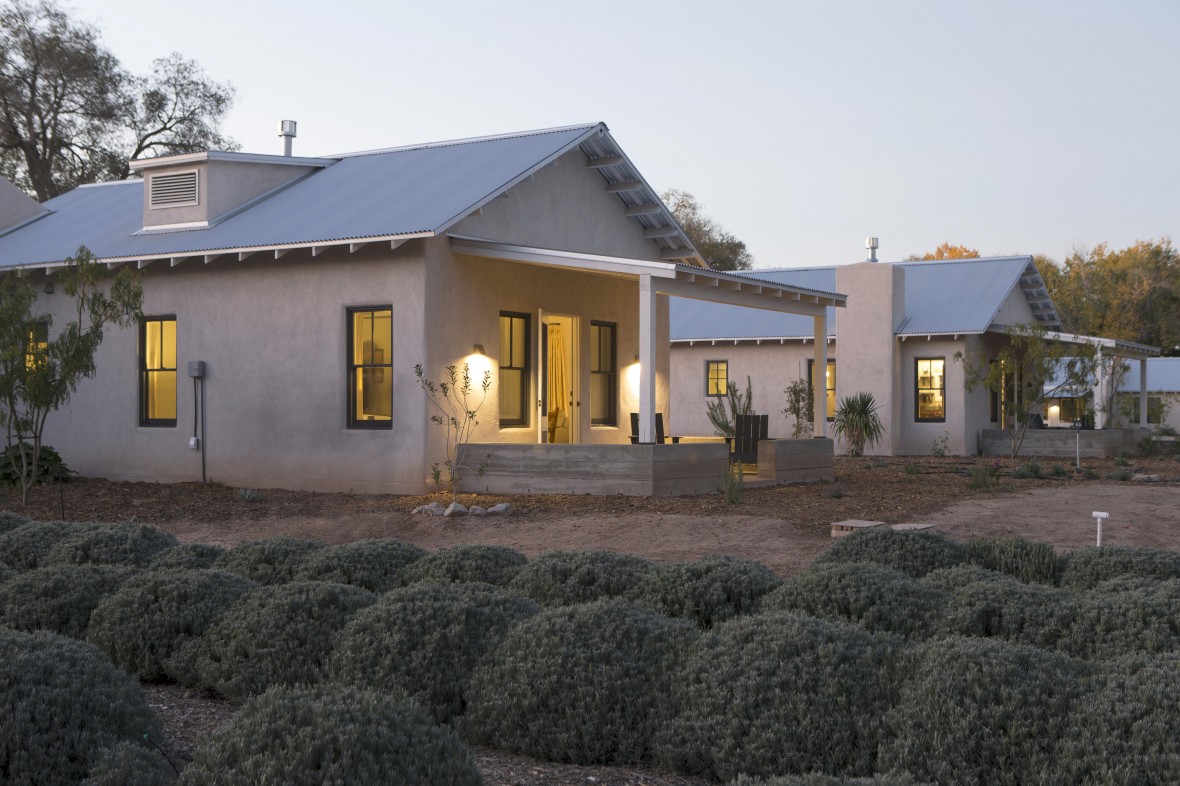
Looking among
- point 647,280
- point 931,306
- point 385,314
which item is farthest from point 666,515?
point 931,306

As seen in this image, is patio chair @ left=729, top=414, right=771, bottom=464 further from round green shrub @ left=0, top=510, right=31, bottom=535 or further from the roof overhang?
round green shrub @ left=0, top=510, right=31, bottom=535

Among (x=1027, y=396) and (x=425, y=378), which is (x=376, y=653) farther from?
(x=1027, y=396)

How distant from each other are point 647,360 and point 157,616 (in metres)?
8.94

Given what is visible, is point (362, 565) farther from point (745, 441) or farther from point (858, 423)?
point (858, 423)

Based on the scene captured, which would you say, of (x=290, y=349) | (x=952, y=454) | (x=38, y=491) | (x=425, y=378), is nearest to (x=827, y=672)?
(x=425, y=378)

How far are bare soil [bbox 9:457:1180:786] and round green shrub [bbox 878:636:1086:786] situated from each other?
469cm

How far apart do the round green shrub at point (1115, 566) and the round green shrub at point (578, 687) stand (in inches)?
103

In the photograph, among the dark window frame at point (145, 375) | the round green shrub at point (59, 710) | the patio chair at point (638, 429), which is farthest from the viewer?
the dark window frame at point (145, 375)

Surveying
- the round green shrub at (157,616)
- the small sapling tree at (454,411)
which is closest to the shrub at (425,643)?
the round green shrub at (157,616)

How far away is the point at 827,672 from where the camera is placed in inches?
171

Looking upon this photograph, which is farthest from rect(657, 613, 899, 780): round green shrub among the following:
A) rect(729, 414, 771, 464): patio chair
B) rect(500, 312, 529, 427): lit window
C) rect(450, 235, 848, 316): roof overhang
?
rect(729, 414, 771, 464): patio chair

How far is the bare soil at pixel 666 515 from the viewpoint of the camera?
10922mm

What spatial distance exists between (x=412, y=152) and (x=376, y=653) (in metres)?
14.5

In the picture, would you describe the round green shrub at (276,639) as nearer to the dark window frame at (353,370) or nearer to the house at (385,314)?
the house at (385,314)
